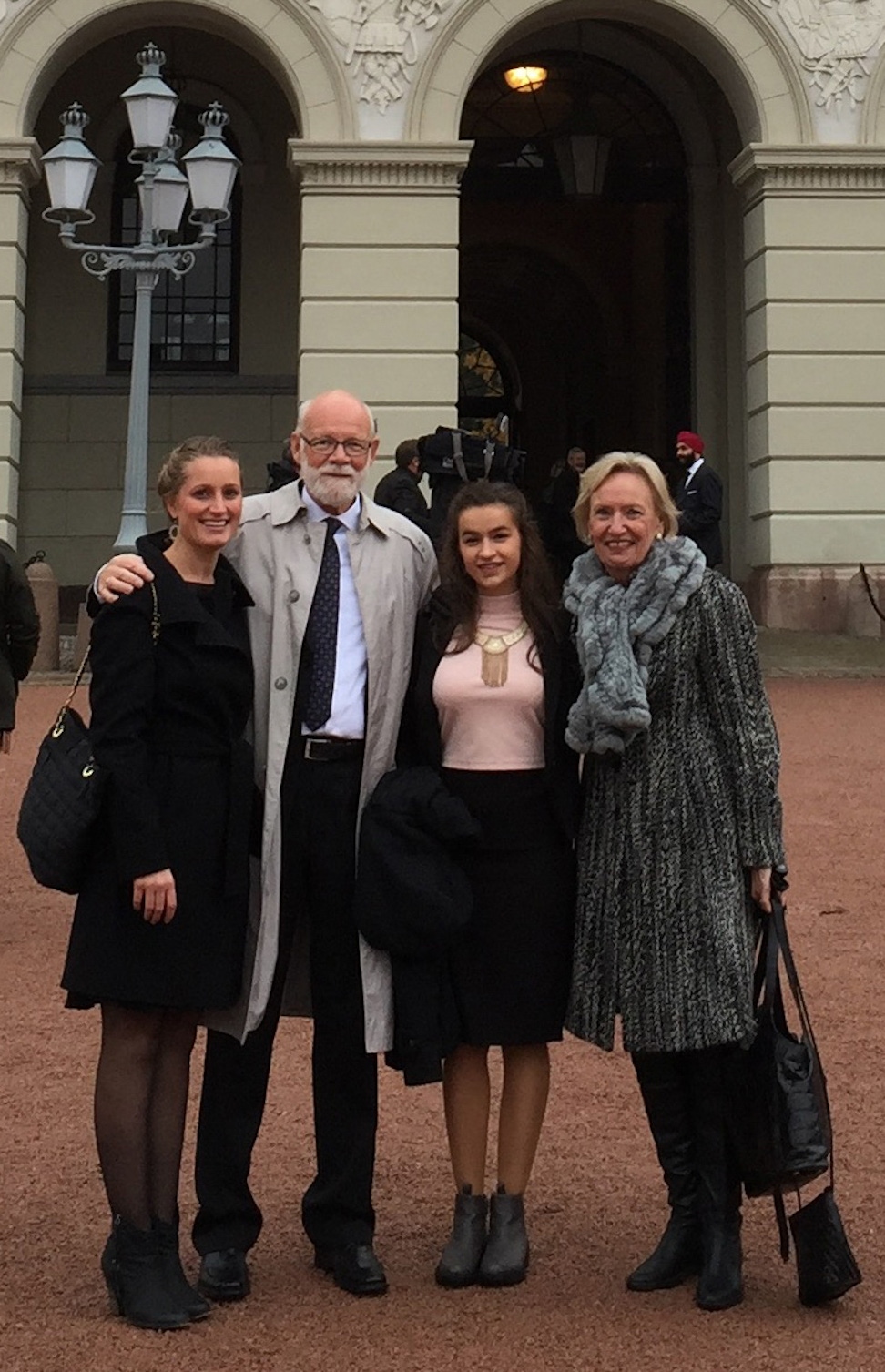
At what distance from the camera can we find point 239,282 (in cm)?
2292

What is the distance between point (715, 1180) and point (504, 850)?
95 centimetres

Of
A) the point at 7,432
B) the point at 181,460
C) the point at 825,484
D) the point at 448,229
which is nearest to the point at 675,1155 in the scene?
the point at 181,460

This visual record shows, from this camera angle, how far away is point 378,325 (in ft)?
62.4

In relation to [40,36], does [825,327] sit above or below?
below

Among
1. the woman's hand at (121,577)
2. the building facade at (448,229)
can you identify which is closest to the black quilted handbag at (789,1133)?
the woman's hand at (121,577)

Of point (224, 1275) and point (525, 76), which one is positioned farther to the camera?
point (525, 76)

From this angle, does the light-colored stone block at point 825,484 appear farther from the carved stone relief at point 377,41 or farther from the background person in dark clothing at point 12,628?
the background person in dark clothing at point 12,628

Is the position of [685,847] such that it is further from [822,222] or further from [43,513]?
[43,513]

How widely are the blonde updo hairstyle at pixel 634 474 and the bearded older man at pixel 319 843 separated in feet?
1.63

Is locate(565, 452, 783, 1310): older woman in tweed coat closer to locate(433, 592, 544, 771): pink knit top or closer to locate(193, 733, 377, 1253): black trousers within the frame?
locate(433, 592, 544, 771): pink knit top

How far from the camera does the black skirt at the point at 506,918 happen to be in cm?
455

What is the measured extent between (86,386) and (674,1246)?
1943 cm

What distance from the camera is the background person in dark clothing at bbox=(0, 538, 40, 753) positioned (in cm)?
849

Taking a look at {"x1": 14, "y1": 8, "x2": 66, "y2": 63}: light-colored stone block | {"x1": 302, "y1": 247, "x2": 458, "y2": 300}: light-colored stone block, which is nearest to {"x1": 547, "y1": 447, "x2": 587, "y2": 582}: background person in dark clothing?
{"x1": 302, "y1": 247, "x2": 458, "y2": 300}: light-colored stone block
